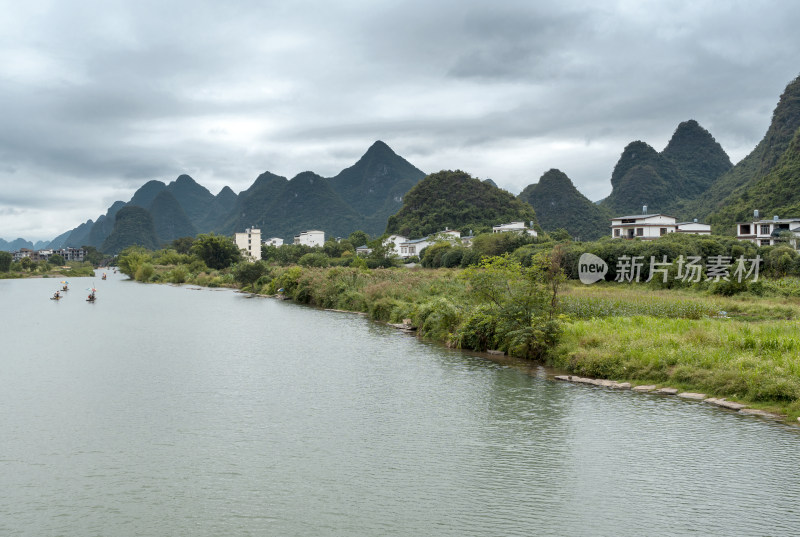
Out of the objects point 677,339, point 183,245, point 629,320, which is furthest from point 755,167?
point 677,339

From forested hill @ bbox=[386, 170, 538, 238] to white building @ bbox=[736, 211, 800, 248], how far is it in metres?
35.2

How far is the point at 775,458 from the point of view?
30.0 ft

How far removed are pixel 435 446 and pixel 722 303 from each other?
57.0ft

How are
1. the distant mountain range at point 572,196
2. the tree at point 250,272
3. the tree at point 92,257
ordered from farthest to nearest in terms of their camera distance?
the tree at point 92,257, the distant mountain range at point 572,196, the tree at point 250,272

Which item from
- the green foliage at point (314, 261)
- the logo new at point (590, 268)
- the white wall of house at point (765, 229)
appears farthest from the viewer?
the green foliage at point (314, 261)

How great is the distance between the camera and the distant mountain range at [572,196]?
73562mm

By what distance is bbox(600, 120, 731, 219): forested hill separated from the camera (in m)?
118

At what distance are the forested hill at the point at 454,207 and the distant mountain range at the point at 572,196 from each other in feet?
0.61

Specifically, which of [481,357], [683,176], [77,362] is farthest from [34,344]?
[683,176]

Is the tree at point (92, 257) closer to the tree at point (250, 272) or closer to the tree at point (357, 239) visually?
the tree at point (357, 239)

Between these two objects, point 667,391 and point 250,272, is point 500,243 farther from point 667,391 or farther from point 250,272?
point 667,391

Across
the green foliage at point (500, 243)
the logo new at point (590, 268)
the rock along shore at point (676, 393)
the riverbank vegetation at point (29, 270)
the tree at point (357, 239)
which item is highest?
the tree at point (357, 239)

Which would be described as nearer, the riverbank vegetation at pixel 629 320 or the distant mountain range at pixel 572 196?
the riverbank vegetation at pixel 629 320

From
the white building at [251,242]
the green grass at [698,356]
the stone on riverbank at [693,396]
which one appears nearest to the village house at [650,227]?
the green grass at [698,356]
